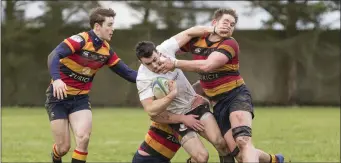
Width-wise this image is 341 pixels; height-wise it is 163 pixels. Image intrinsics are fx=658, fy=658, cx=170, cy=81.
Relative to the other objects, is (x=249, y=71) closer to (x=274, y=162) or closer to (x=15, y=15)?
(x=15, y=15)

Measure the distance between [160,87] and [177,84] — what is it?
38 centimetres

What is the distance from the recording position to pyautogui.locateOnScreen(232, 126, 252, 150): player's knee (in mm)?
6595

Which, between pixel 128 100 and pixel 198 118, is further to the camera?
pixel 128 100

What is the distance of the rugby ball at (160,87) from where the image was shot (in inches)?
267

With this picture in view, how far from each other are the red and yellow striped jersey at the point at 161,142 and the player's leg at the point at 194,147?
47 centimetres

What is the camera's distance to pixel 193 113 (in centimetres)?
707

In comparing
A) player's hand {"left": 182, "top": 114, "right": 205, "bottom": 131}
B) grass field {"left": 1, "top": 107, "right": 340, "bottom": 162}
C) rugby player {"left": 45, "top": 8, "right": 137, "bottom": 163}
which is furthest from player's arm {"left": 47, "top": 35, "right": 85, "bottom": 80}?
grass field {"left": 1, "top": 107, "right": 340, "bottom": 162}

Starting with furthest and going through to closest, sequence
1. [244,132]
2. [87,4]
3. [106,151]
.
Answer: [87,4], [106,151], [244,132]

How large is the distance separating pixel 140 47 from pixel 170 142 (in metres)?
1.31

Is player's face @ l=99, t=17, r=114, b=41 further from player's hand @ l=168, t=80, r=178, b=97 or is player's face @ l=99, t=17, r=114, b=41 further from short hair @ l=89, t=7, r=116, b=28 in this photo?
player's hand @ l=168, t=80, r=178, b=97

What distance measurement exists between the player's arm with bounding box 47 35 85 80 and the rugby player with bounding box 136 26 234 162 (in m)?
1.07

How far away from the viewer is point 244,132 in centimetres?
664

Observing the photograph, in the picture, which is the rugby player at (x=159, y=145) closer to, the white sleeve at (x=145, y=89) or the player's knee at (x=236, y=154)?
the white sleeve at (x=145, y=89)

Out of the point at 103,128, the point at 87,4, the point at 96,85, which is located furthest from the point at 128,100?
the point at 103,128
